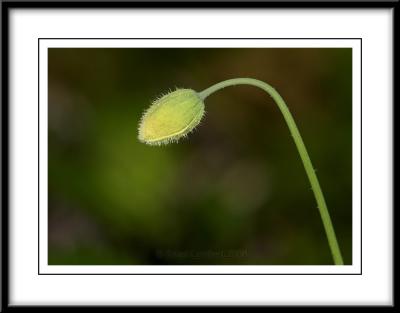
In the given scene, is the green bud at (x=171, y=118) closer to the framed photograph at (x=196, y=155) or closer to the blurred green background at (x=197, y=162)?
the framed photograph at (x=196, y=155)

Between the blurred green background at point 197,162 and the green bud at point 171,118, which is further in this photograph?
the blurred green background at point 197,162

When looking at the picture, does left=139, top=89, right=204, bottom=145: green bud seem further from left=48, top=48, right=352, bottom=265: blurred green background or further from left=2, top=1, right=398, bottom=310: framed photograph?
left=48, top=48, right=352, bottom=265: blurred green background

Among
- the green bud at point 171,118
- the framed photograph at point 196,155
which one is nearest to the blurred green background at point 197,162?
the framed photograph at point 196,155

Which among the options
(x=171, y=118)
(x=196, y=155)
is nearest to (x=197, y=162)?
(x=196, y=155)

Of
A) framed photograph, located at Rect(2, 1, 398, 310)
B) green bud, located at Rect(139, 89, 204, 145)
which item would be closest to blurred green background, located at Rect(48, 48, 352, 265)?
framed photograph, located at Rect(2, 1, 398, 310)

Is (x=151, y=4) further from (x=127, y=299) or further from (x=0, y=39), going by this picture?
(x=127, y=299)

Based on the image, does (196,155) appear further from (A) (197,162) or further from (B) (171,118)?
(B) (171,118)

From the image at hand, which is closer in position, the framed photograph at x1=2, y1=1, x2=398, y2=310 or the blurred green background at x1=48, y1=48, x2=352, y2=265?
the framed photograph at x1=2, y1=1, x2=398, y2=310
